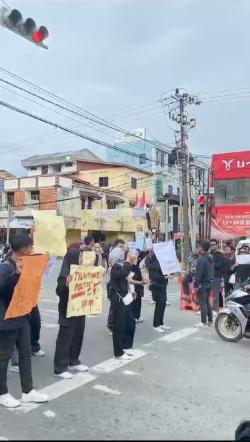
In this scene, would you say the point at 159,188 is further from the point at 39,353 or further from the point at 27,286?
the point at 27,286

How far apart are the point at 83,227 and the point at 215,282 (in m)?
30.3

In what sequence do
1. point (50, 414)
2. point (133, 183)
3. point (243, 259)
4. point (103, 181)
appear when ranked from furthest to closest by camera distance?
point (133, 183)
point (103, 181)
point (243, 259)
point (50, 414)

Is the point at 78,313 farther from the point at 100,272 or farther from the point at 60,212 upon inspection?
the point at 60,212

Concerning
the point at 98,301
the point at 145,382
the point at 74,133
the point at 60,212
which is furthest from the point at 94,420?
the point at 60,212

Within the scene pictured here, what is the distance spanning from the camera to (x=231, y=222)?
2164 centimetres

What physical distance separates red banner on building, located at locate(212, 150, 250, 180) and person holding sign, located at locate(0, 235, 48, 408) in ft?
56.4

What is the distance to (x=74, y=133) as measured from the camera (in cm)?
1490

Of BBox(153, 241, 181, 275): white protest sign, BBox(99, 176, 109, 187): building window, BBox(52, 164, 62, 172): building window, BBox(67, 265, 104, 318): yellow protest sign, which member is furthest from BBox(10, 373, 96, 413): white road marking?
BBox(52, 164, 62, 172): building window

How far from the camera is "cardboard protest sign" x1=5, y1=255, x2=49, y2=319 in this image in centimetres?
503

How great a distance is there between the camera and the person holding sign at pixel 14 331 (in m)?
5.02

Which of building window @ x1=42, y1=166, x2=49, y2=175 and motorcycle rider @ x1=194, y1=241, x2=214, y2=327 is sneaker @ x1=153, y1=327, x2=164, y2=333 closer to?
motorcycle rider @ x1=194, y1=241, x2=214, y2=327

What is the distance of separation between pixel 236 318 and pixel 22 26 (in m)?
5.58

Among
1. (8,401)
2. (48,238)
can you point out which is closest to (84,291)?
(48,238)

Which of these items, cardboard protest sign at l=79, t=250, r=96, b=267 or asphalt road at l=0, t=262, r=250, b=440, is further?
cardboard protest sign at l=79, t=250, r=96, b=267
